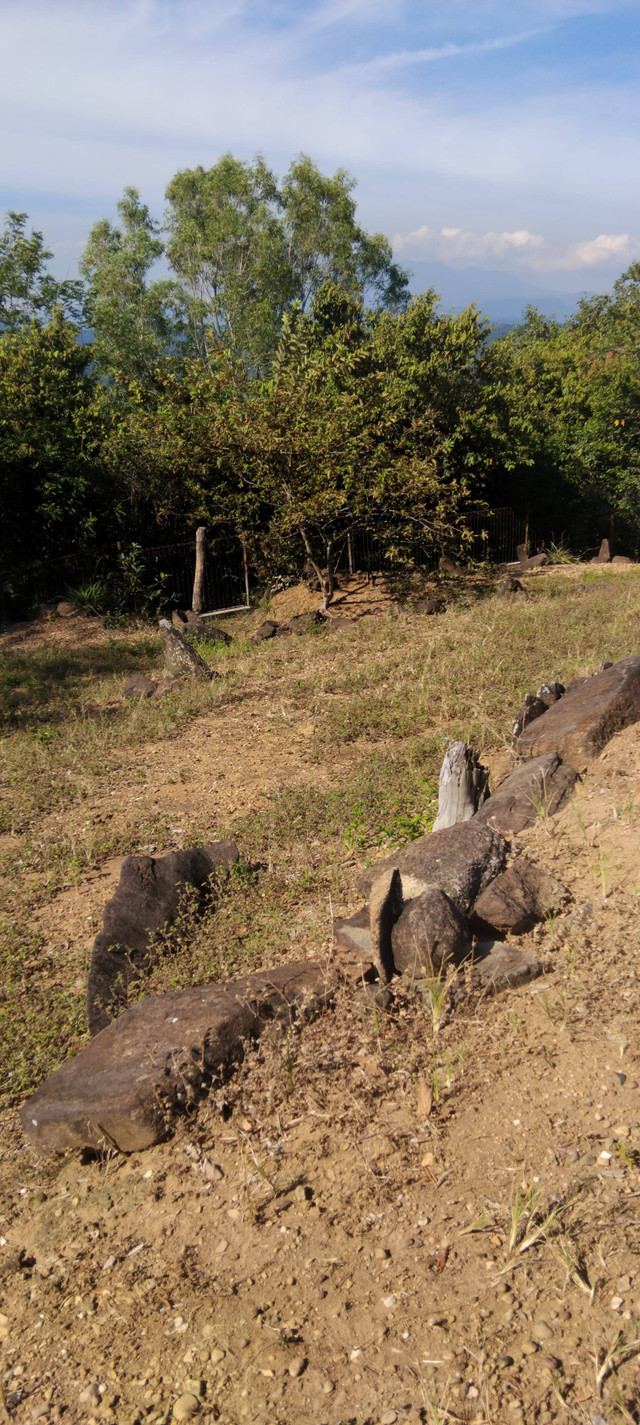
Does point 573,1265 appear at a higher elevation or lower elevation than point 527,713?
lower

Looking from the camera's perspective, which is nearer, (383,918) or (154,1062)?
(154,1062)

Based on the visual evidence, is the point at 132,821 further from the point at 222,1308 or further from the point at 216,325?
the point at 216,325

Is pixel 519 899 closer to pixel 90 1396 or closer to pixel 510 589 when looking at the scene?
pixel 90 1396

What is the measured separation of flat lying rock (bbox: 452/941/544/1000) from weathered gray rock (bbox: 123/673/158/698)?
20.7ft

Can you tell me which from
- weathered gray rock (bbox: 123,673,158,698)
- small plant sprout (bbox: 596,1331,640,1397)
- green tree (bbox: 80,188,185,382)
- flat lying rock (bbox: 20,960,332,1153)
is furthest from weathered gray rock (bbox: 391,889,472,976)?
green tree (bbox: 80,188,185,382)

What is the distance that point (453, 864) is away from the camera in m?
4.64

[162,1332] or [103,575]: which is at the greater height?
[103,575]

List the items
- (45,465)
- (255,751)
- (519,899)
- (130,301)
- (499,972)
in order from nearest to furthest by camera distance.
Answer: (499,972), (519,899), (255,751), (45,465), (130,301)

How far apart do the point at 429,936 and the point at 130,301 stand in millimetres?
39091

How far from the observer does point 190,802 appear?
6.93 m

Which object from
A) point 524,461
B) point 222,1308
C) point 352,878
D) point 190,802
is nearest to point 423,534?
point 524,461

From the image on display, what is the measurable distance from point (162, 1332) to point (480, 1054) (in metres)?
1.56

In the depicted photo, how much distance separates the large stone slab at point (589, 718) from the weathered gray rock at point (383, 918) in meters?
2.17

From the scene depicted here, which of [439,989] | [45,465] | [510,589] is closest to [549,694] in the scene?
[439,989]
